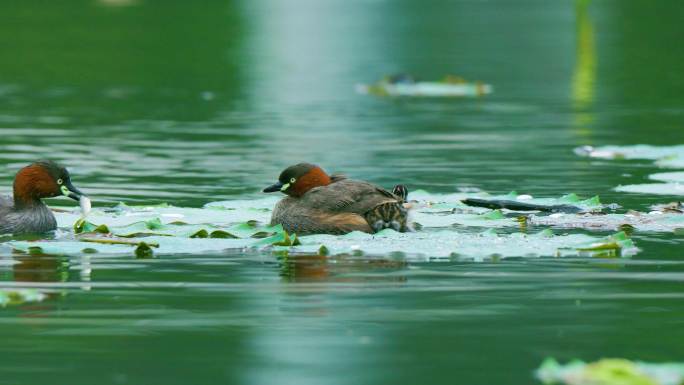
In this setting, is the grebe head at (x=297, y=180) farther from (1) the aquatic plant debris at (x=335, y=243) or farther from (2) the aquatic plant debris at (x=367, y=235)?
(1) the aquatic plant debris at (x=335, y=243)

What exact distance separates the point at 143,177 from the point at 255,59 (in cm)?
2049

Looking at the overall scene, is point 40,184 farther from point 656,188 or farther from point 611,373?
point 611,373

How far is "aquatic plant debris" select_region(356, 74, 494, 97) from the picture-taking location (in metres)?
28.1

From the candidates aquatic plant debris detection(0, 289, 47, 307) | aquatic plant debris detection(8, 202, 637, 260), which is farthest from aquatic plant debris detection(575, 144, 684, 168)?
aquatic plant debris detection(0, 289, 47, 307)

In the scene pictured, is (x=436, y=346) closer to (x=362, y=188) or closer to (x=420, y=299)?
(x=420, y=299)

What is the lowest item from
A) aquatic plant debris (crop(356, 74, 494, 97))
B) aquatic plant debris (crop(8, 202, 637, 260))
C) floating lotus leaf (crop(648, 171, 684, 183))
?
aquatic plant debris (crop(8, 202, 637, 260))

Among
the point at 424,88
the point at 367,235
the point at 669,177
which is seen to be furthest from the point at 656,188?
the point at 424,88

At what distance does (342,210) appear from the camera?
12.4 meters

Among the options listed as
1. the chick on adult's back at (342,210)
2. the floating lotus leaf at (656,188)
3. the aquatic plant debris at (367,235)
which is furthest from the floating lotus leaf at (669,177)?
the chick on adult's back at (342,210)

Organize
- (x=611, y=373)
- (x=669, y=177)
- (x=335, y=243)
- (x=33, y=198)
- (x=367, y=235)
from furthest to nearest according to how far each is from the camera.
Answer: (x=669, y=177), (x=33, y=198), (x=367, y=235), (x=335, y=243), (x=611, y=373)

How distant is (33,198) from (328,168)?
216 inches

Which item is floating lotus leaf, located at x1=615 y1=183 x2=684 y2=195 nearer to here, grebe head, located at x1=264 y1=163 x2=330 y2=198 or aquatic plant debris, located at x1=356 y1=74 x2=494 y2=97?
grebe head, located at x1=264 y1=163 x2=330 y2=198

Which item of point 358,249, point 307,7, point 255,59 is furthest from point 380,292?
point 307,7

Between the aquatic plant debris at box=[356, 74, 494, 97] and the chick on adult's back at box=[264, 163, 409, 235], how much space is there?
15313mm
